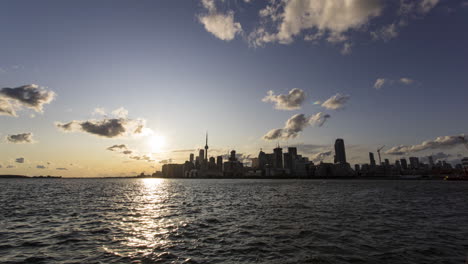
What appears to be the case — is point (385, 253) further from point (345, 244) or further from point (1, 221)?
point (1, 221)

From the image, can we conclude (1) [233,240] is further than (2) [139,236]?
No

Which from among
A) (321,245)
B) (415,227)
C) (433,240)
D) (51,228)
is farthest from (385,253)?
(51,228)

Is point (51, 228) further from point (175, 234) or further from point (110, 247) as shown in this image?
point (175, 234)

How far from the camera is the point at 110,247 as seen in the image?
20.9 m

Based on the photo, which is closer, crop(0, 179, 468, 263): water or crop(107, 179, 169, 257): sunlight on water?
crop(0, 179, 468, 263): water

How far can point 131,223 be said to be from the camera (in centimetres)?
3231

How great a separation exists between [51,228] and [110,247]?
45.6 ft

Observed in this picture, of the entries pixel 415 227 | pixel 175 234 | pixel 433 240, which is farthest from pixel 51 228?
pixel 415 227

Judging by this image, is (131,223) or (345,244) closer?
(345,244)

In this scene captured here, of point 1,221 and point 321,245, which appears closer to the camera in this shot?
point 321,245

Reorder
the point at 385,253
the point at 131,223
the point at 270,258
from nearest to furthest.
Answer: the point at 270,258 < the point at 385,253 < the point at 131,223

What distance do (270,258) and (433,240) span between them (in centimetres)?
1868

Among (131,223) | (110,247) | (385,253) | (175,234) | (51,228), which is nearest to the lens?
(385,253)

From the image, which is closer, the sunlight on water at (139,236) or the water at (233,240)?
the water at (233,240)
